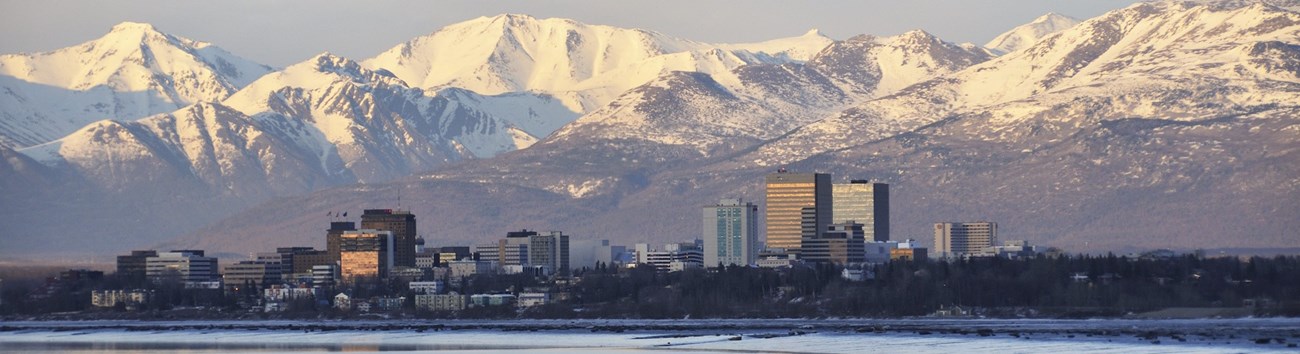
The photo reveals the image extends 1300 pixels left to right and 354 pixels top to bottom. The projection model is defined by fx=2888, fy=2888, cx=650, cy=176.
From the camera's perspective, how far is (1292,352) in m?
186

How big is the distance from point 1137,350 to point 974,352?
36.1 ft

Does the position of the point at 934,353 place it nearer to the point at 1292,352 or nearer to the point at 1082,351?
the point at 1082,351

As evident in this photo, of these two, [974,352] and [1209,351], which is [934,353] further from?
[1209,351]

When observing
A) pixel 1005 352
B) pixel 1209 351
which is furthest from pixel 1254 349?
pixel 1005 352

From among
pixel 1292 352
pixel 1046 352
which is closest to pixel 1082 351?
pixel 1046 352

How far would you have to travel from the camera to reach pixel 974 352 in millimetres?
197625

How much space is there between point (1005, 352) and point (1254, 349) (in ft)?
54.6

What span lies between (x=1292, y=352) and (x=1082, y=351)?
15462mm

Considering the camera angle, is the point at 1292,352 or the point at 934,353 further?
the point at 934,353

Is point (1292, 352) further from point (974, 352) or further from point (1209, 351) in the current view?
point (974, 352)

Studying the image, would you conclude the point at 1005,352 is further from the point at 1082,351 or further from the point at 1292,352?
the point at 1292,352

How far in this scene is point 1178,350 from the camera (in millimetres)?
195250

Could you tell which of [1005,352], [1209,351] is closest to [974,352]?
[1005,352]

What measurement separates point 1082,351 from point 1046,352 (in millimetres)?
2441
